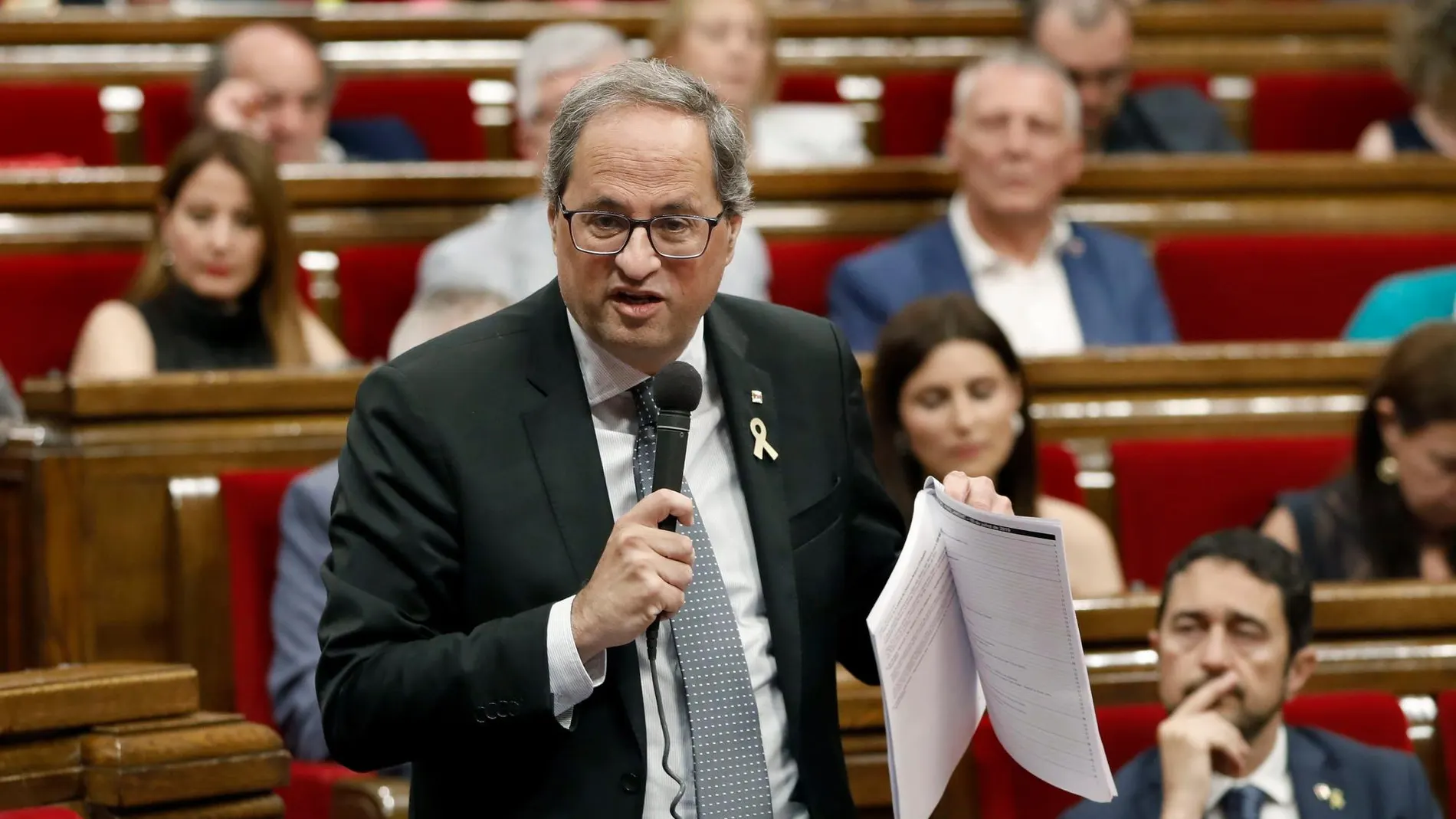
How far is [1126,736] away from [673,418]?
0.52 m

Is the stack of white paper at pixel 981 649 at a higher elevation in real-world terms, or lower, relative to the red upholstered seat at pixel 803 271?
lower

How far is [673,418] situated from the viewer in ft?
2.33

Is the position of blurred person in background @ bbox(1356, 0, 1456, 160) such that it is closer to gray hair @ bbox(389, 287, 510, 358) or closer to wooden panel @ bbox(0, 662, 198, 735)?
gray hair @ bbox(389, 287, 510, 358)

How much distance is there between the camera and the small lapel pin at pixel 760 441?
79 centimetres

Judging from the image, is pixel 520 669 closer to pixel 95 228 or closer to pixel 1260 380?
pixel 1260 380

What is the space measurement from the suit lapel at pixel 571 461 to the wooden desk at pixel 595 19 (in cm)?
145

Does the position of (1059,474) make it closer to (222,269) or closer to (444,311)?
(444,311)

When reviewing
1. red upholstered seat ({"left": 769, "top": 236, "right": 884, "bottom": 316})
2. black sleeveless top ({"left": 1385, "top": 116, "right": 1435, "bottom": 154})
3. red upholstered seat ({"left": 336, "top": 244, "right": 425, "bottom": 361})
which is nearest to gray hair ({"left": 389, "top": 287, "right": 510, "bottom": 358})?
red upholstered seat ({"left": 336, "top": 244, "right": 425, "bottom": 361})

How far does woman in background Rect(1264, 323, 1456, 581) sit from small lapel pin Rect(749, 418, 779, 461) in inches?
30.7

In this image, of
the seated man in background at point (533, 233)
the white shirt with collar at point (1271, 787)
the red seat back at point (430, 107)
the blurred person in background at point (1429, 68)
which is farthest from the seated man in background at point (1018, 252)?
the white shirt with collar at point (1271, 787)

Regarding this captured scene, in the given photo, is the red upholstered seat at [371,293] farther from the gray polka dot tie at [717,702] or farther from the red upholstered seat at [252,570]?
the gray polka dot tie at [717,702]

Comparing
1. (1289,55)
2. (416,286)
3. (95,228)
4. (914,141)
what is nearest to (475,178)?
(416,286)

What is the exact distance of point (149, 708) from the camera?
0.94 meters

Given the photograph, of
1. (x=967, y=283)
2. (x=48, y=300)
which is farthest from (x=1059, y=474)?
(x=48, y=300)
